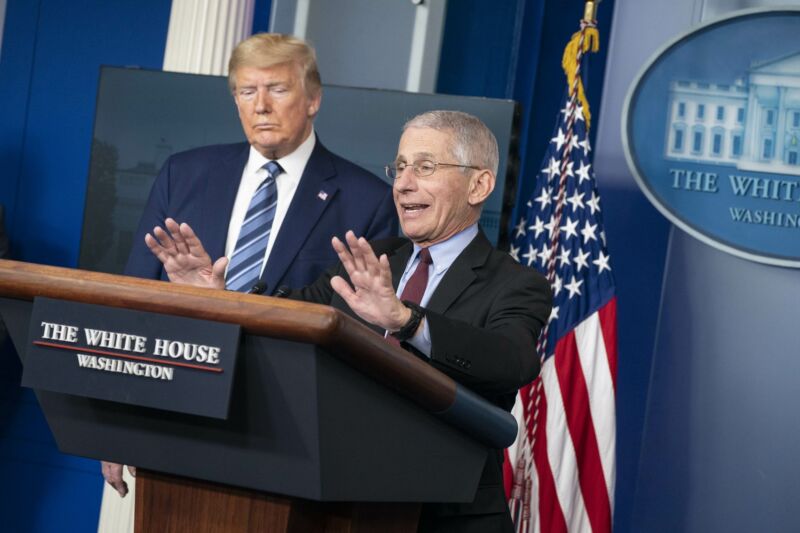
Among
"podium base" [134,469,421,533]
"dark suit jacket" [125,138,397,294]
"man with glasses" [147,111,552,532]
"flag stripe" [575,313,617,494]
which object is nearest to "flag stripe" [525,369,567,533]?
"flag stripe" [575,313,617,494]

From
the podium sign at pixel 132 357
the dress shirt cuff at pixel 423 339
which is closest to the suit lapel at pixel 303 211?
the dress shirt cuff at pixel 423 339

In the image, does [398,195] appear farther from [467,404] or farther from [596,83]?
[596,83]

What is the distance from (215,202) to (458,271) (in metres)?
1.24

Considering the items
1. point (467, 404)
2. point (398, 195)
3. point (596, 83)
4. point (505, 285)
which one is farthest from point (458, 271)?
point (596, 83)

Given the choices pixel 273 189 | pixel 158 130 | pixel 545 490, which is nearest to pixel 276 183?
pixel 273 189

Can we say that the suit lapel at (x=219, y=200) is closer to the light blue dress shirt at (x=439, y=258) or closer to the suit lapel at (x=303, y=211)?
the suit lapel at (x=303, y=211)

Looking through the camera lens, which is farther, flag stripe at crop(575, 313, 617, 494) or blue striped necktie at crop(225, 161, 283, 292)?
flag stripe at crop(575, 313, 617, 494)

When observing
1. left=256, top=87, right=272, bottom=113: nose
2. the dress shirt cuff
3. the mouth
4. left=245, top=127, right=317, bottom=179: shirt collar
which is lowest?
the dress shirt cuff

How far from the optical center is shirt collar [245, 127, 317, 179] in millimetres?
2979

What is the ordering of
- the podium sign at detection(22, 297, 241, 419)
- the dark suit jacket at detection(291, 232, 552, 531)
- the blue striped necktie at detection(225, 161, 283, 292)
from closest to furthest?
the podium sign at detection(22, 297, 241, 419)
the dark suit jacket at detection(291, 232, 552, 531)
the blue striped necktie at detection(225, 161, 283, 292)

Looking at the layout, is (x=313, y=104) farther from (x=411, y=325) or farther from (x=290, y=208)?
(x=411, y=325)

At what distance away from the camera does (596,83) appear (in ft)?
17.1

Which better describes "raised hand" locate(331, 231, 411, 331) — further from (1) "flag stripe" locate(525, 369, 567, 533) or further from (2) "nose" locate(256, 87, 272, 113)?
(1) "flag stripe" locate(525, 369, 567, 533)

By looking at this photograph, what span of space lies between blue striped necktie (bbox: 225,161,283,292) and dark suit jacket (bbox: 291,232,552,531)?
28.7 inches
